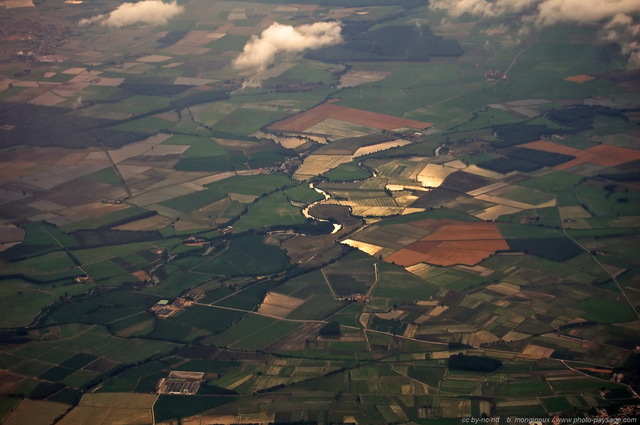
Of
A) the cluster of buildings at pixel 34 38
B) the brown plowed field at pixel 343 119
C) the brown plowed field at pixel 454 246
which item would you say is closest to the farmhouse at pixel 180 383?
the brown plowed field at pixel 454 246

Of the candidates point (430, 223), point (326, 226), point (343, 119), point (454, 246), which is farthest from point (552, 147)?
point (326, 226)

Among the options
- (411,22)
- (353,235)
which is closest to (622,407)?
(353,235)

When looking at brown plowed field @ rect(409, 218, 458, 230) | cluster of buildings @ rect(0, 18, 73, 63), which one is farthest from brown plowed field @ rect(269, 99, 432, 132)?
cluster of buildings @ rect(0, 18, 73, 63)

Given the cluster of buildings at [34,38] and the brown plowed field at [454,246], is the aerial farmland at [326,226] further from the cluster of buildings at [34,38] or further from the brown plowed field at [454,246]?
the cluster of buildings at [34,38]

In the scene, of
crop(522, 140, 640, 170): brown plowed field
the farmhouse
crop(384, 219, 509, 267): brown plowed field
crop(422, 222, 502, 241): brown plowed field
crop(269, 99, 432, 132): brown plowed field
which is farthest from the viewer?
crop(269, 99, 432, 132): brown plowed field

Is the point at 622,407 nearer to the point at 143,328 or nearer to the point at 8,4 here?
the point at 143,328

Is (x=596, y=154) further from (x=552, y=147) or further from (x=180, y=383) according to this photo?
(x=180, y=383)

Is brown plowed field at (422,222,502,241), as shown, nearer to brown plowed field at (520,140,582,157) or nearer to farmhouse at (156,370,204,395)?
brown plowed field at (520,140,582,157)
